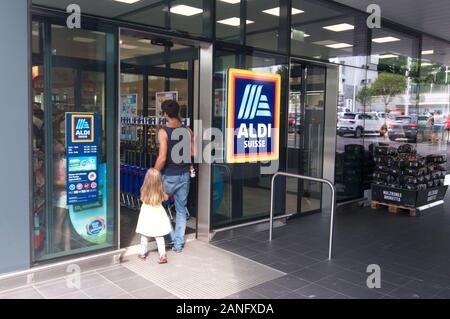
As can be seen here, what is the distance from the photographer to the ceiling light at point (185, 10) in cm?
455

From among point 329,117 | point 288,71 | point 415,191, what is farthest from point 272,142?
point 415,191

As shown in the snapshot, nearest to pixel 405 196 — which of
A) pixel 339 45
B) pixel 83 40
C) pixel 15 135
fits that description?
pixel 339 45

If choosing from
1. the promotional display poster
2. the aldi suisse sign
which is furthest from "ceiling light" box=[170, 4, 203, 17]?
the promotional display poster

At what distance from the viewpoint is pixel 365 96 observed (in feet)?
22.6

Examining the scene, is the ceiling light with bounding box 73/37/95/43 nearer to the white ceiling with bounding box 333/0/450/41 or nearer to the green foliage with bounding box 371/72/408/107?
A: the white ceiling with bounding box 333/0/450/41

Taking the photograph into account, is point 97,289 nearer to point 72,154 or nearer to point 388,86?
point 72,154

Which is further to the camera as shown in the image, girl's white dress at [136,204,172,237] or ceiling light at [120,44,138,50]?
ceiling light at [120,44,138,50]

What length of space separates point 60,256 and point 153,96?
3190 millimetres

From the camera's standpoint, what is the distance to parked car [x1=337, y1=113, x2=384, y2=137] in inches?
257

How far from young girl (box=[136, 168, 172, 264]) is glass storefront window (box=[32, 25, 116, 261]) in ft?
0.98

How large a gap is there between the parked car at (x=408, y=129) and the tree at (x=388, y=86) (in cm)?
51

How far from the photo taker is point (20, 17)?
3.25 meters

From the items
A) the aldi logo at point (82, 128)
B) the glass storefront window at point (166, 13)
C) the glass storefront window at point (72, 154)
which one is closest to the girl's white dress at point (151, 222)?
the glass storefront window at point (72, 154)
